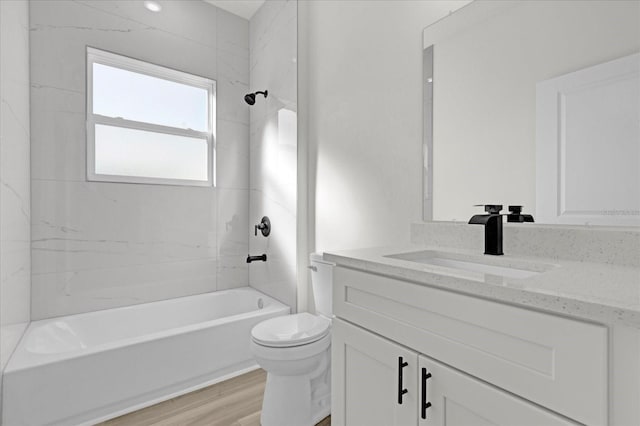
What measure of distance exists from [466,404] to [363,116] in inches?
60.1

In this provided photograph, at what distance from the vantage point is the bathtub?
1.51m

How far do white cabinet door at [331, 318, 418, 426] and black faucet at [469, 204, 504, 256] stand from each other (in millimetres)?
498

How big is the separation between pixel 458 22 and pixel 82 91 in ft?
7.90

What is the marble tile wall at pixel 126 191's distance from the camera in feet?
6.94

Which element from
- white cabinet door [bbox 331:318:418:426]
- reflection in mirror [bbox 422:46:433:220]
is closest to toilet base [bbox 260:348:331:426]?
white cabinet door [bbox 331:318:418:426]

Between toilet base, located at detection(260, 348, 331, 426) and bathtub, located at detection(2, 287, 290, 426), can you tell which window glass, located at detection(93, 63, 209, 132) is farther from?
toilet base, located at detection(260, 348, 331, 426)

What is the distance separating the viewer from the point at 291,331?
168 cm

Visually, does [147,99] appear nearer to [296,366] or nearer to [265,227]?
[265,227]

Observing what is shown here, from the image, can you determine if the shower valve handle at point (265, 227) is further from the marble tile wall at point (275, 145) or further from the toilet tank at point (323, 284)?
the toilet tank at point (323, 284)

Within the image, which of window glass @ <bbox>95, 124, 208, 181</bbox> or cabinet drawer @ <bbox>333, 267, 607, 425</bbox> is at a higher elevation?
window glass @ <bbox>95, 124, 208, 181</bbox>

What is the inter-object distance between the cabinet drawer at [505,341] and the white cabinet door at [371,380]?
55 millimetres

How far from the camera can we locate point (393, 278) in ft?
3.05

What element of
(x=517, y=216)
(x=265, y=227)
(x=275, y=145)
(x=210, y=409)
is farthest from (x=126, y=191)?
(x=517, y=216)

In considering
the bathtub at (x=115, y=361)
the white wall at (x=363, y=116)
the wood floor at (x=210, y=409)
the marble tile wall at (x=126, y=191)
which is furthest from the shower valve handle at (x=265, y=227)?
the wood floor at (x=210, y=409)
